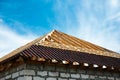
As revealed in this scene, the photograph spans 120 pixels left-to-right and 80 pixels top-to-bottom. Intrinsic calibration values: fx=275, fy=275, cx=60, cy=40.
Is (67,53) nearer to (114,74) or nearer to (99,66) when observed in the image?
(99,66)

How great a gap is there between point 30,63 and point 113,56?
14.2 ft

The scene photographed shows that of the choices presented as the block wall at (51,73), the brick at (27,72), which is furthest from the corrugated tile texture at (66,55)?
the brick at (27,72)

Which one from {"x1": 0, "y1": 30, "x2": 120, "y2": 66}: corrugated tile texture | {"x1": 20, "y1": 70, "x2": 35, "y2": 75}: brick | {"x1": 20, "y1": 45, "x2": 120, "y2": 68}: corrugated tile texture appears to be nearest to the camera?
{"x1": 20, "y1": 70, "x2": 35, "y2": 75}: brick

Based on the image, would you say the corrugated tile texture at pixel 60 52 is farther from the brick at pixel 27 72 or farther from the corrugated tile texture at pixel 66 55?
the brick at pixel 27 72

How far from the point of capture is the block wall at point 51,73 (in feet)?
26.3

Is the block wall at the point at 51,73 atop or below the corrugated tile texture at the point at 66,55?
below

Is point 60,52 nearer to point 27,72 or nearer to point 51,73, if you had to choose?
point 51,73

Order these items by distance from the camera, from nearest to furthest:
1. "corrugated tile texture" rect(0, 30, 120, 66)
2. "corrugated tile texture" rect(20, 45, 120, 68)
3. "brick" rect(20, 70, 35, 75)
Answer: "brick" rect(20, 70, 35, 75) → "corrugated tile texture" rect(20, 45, 120, 68) → "corrugated tile texture" rect(0, 30, 120, 66)

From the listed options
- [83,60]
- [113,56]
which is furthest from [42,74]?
[113,56]

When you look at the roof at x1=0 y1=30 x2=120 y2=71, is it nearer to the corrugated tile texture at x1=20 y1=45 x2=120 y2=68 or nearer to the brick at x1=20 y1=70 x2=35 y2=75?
the corrugated tile texture at x1=20 y1=45 x2=120 y2=68

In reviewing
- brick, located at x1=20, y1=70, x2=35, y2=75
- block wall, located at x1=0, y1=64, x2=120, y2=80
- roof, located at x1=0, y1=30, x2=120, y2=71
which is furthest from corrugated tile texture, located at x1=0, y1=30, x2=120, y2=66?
brick, located at x1=20, y1=70, x2=35, y2=75

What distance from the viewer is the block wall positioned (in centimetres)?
802

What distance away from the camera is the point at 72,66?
887cm

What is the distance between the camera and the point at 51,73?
8359 mm
